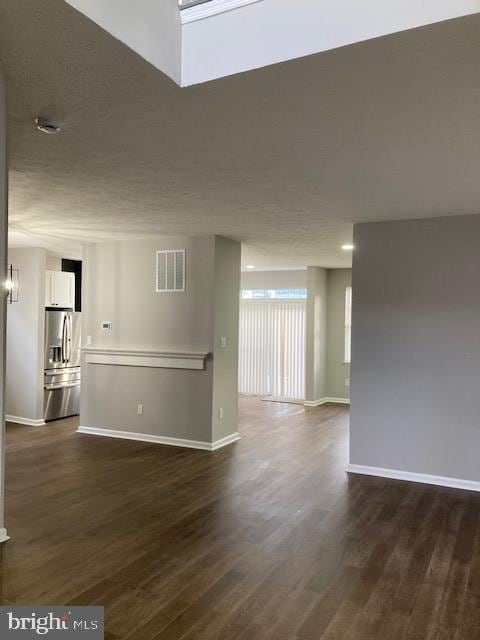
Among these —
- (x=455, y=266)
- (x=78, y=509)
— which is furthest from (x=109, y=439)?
(x=455, y=266)

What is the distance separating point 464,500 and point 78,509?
3151 millimetres

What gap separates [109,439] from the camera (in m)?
6.14

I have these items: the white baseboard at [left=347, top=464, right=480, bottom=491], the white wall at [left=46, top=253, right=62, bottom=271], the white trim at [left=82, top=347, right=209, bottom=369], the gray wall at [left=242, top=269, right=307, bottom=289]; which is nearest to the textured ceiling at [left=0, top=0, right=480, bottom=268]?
the white trim at [left=82, top=347, right=209, bottom=369]

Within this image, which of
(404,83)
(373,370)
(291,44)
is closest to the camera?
(291,44)

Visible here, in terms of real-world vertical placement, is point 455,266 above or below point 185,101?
below

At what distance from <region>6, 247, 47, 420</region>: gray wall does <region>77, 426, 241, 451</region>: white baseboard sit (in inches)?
42.1

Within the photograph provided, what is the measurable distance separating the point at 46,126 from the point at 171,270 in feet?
11.6

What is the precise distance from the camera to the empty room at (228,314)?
194 cm

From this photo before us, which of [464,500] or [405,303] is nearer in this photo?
[464,500]

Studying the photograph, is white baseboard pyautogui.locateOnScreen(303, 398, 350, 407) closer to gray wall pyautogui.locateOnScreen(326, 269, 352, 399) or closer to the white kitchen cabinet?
gray wall pyautogui.locateOnScreen(326, 269, 352, 399)

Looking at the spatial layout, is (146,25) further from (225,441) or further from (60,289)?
(60,289)

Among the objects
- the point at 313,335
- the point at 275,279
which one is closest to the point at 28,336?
the point at 313,335

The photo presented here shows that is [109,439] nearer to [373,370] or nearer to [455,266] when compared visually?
[373,370]

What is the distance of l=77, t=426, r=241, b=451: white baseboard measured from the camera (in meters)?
5.72
